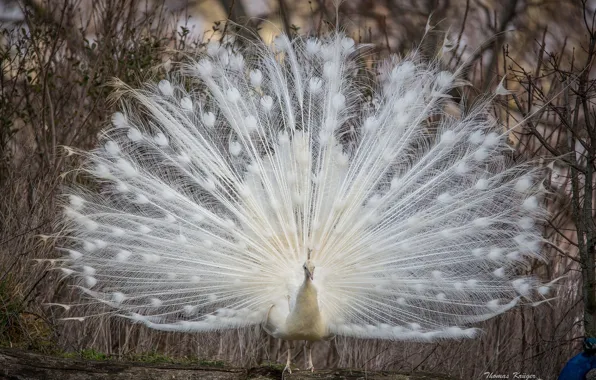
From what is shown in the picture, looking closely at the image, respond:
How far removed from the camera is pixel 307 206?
621 centimetres

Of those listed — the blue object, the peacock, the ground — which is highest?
the peacock

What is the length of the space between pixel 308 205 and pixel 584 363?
7.29 ft

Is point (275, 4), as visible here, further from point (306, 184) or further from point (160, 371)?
point (160, 371)

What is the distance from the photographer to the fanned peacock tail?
6137 mm

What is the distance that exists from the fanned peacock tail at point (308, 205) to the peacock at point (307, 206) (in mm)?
12

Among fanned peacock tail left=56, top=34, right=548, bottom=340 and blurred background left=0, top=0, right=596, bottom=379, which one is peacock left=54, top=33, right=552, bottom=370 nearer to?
fanned peacock tail left=56, top=34, right=548, bottom=340

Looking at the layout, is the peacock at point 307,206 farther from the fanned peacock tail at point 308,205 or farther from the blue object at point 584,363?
the blue object at point 584,363

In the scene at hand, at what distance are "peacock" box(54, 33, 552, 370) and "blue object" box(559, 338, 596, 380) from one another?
75 cm

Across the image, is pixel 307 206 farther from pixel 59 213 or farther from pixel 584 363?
pixel 584 363

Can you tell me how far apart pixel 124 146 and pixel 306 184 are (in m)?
1.48

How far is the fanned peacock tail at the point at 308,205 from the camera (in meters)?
6.14

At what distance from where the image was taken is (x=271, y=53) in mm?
6477

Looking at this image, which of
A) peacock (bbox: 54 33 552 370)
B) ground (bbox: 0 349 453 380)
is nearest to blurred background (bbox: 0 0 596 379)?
peacock (bbox: 54 33 552 370)

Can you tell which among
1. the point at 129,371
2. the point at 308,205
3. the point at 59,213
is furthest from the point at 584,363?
the point at 59,213
